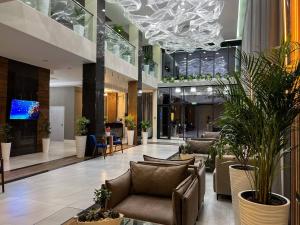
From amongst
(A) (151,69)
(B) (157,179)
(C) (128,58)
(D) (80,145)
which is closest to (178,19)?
(C) (128,58)

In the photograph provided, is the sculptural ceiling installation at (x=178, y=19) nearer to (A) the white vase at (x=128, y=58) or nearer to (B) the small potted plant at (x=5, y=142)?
(A) the white vase at (x=128, y=58)

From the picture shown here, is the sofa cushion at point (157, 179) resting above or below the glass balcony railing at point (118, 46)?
below

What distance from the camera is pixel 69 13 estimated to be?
714 centimetres

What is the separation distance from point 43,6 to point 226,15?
A: 7.94 metres

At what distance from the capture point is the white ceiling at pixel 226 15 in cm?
985

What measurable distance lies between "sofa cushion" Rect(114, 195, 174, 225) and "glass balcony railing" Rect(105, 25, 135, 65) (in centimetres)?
711

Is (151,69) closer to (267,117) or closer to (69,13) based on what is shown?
(69,13)

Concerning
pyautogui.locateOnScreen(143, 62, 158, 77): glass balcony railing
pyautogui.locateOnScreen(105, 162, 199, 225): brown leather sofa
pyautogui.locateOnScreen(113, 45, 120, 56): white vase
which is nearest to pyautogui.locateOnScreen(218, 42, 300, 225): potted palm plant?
pyautogui.locateOnScreen(105, 162, 199, 225): brown leather sofa

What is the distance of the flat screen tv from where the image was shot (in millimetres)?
7707

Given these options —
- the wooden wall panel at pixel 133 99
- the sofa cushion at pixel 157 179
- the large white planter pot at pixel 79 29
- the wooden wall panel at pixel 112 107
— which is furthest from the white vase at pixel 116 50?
the sofa cushion at pixel 157 179

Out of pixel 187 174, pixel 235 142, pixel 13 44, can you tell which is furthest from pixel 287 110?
pixel 13 44

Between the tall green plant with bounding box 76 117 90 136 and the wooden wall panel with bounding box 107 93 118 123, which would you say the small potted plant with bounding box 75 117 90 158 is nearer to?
the tall green plant with bounding box 76 117 90 136

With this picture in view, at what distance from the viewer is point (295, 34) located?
2406 mm

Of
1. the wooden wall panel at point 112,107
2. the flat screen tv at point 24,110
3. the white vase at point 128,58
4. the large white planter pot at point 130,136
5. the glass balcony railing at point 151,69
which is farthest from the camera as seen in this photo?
the wooden wall panel at point 112,107
